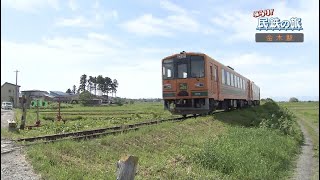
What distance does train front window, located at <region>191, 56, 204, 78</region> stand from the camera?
19742 millimetres

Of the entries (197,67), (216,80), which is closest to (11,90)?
(216,80)

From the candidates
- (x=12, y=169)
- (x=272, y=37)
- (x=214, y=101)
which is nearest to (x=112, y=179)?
(x=12, y=169)

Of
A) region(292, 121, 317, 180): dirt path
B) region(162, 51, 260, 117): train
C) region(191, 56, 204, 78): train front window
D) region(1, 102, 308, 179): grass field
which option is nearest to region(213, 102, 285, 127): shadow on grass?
region(162, 51, 260, 117): train

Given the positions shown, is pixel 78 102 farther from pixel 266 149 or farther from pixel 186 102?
pixel 266 149

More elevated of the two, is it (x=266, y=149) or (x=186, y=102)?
(x=186, y=102)

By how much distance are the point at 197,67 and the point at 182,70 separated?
0.90 meters

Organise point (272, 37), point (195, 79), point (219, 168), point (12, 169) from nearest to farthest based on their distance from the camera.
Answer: point (12, 169), point (219, 168), point (272, 37), point (195, 79)

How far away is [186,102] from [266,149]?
22.6ft

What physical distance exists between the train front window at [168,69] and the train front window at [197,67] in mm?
1257

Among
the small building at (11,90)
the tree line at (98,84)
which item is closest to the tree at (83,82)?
the tree line at (98,84)

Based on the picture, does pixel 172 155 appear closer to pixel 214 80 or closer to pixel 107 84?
pixel 214 80

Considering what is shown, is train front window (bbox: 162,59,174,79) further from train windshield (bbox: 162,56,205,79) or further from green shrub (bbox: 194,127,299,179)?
green shrub (bbox: 194,127,299,179)

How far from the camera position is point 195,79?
1981 centimetres

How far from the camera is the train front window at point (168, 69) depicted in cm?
2078
